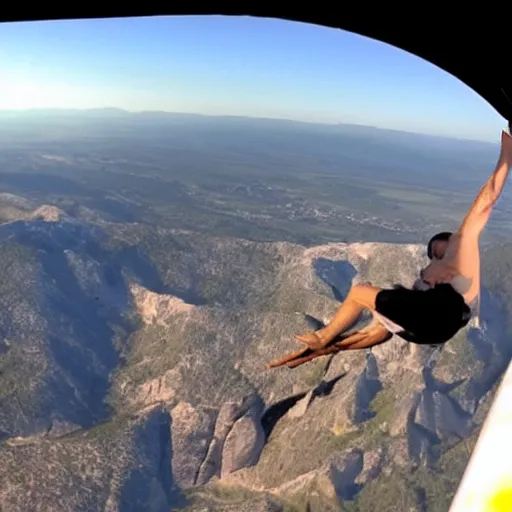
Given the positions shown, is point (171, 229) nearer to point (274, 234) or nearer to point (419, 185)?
point (274, 234)

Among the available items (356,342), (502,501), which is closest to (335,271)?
(356,342)

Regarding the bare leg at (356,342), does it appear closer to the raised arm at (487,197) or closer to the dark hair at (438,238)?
the dark hair at (438,238)

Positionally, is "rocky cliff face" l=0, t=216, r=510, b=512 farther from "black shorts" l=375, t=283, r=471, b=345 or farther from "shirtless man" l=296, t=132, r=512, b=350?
"black shorts" l=375, t=283, r=471, b=345

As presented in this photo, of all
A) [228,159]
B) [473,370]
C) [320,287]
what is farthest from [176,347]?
[228,159]

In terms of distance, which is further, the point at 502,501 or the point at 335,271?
the point at 335,271

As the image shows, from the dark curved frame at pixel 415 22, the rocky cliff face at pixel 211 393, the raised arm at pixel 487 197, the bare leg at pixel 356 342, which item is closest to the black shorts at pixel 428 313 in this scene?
the bare leg at pixel 356 342

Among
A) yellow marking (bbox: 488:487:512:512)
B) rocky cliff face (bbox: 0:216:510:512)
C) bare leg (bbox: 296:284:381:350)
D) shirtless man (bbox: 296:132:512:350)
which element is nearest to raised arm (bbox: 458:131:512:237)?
shirtless man (bbox: 296:132:512:350)

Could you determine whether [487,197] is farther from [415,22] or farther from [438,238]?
[415,22]
